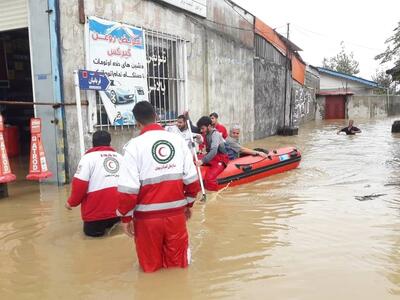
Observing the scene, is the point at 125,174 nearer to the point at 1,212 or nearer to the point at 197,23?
the point at 1,212

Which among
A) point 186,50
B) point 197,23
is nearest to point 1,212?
point 186,50

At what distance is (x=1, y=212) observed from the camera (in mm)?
6223

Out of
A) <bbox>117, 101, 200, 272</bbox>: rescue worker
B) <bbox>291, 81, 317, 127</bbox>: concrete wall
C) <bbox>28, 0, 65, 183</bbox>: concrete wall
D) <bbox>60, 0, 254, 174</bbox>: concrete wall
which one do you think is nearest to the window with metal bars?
<bbox>60, 0, 254, 174</bbox>: concrete wall

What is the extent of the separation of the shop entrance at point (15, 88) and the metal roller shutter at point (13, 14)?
2851 mm

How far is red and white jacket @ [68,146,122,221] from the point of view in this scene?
4.70 meters

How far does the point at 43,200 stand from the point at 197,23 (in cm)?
688

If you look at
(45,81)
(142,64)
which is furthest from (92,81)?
(142,64)

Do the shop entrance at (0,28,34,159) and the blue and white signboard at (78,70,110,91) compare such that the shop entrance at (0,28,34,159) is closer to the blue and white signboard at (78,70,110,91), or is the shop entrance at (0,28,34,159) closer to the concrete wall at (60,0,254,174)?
the concrete wall at (60,0,254,174)

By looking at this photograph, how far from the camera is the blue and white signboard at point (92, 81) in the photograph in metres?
7.64

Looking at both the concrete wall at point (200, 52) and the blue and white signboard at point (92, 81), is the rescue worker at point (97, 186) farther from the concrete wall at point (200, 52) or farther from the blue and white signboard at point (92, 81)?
the concrete wall at point (200, 52)

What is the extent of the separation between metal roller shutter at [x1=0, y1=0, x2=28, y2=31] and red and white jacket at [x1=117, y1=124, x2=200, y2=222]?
577 cm

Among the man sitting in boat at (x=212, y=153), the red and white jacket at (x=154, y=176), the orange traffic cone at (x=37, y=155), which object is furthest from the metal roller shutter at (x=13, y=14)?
the red and white jacket at (x=154, y=176)

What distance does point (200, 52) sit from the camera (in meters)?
12.2

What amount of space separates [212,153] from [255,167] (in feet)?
3.88
